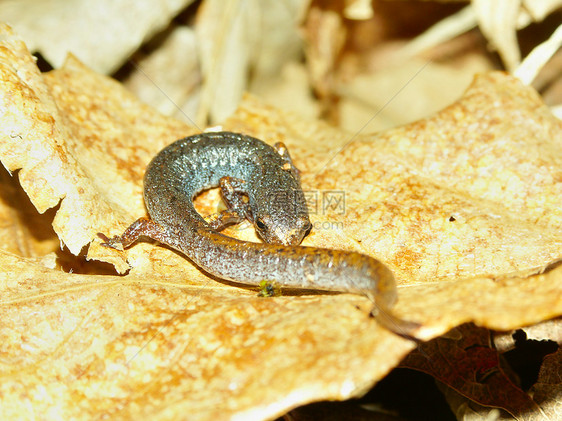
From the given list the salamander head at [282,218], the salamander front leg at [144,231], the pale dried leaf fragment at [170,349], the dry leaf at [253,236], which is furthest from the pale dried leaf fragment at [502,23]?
the salamander front leg at [144,231]

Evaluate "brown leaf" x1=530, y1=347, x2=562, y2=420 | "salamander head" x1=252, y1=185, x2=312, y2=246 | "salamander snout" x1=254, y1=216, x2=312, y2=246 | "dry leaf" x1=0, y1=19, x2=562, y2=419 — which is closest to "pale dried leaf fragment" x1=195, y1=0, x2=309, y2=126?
"dry leaf" x1=0, y1=19, x2=562, y2=419

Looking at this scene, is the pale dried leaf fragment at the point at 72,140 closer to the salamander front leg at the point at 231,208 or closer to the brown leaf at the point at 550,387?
the salamander front leg at the point at 231,208

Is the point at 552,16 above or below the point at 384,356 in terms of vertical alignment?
above

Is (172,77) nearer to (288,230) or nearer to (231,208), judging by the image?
(231,208)

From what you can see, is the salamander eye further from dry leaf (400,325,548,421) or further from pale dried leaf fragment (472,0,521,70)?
pale dried leaf fragment (472,0,521,70)

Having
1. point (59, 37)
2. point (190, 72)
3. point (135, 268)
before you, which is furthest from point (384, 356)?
point (190, 72)

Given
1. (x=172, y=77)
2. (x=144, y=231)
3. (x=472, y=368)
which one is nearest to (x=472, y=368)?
(x=472, y=368)

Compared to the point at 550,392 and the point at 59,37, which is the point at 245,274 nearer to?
the point at 550,392
